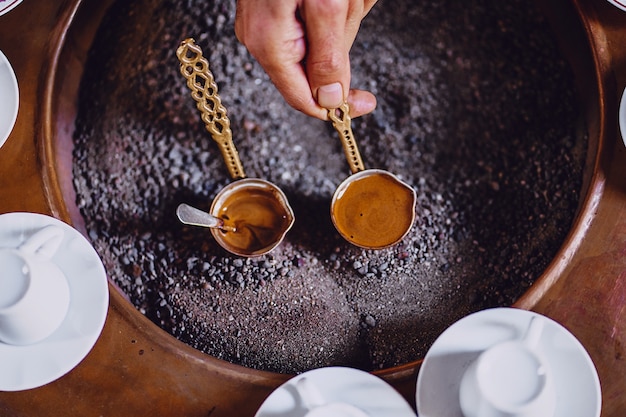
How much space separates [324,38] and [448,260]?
689 millimetres

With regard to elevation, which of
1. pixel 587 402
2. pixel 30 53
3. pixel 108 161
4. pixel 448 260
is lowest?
pixel 448 260

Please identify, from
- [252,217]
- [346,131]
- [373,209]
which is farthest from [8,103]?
[373,209]

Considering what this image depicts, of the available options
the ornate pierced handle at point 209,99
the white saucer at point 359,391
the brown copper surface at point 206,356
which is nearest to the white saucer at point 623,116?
the brown copper surface at point 206,356

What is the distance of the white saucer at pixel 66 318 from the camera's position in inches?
44.9

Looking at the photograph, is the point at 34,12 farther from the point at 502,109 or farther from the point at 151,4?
the point at 502,109

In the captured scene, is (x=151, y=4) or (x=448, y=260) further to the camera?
(x=151, y=4)

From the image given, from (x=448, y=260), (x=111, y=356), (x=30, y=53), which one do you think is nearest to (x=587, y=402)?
(x=448, y=260)

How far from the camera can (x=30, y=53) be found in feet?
4.45

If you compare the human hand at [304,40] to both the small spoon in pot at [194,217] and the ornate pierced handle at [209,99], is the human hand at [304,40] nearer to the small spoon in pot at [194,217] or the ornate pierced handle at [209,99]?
the ornate pierced handle at [209,99]

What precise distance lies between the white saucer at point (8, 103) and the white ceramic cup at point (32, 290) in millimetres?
270

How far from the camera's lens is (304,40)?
3.77 ft

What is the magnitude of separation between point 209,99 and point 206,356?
58 centimetres

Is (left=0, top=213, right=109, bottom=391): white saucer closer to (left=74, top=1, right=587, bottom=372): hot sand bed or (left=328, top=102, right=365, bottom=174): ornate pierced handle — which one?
(left=74, top=1, right=587, bottom=372): hot sand bed

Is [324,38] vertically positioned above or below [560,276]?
above
